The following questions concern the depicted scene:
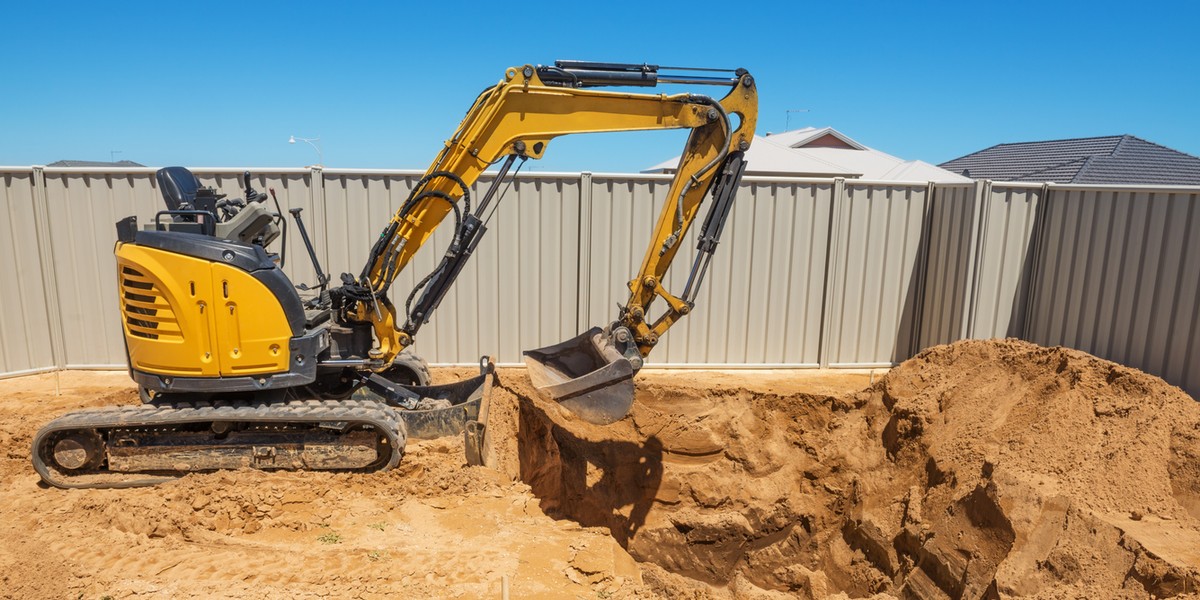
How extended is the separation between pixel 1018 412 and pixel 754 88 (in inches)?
131

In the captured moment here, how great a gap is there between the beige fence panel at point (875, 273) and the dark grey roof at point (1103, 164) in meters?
9.83

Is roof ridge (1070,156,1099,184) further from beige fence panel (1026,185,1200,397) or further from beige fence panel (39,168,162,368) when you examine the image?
beige fence panel (39,168,162,368)

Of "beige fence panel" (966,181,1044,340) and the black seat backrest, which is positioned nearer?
the black seat backrest

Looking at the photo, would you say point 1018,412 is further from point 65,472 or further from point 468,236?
point 65,472

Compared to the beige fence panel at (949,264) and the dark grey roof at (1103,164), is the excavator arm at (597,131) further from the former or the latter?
the dark grey roof at (1103,164)

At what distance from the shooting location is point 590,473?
6.91m

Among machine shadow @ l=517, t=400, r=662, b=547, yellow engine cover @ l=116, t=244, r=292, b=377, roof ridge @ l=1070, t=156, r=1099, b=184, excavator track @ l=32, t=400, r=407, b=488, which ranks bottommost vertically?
machine shadow @ l=517, t=400, r=662, b=547

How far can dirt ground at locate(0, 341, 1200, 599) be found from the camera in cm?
428

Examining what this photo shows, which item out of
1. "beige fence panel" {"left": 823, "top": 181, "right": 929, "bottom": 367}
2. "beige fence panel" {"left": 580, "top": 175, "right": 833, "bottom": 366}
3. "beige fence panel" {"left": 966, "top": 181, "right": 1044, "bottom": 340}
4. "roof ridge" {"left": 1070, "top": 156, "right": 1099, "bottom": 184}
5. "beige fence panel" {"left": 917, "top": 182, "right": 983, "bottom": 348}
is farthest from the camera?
"roof ridge" {"left": 1070, "top": 156, "right": 1099, "bottom": 184}

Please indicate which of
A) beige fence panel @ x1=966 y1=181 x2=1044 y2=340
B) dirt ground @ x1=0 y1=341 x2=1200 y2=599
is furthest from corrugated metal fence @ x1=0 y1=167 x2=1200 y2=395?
dirt ground @ x1=0 y1=341 x2=1200 y2=599

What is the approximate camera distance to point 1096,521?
14.3ft

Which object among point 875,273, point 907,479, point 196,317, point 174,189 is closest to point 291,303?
point 196,317

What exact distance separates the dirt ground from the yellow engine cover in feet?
2.98

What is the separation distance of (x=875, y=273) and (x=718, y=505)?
4314 millimetres
